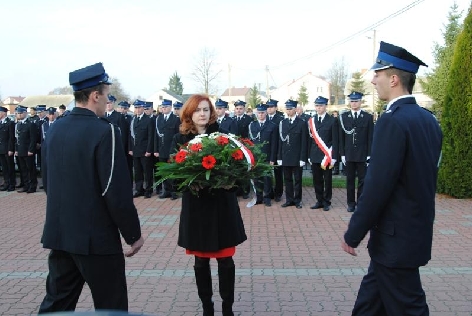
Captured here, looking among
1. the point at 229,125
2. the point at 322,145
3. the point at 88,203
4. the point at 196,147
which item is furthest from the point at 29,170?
the point at 88,203

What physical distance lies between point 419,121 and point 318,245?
14.7ft

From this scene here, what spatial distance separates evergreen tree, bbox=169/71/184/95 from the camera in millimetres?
96688

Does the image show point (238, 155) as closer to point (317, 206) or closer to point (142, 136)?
point (317, 206)

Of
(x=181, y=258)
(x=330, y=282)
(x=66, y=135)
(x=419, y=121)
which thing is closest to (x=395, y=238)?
(x=419, y=121)

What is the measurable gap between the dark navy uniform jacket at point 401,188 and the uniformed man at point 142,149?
360 inches

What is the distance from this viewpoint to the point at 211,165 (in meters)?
3.81

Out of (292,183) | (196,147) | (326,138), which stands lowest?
(292,183)

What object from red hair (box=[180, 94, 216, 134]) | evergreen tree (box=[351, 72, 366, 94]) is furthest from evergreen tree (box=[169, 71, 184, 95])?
red hair (box=[180, 94, 216, 134])

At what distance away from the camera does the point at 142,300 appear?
497 centimetres

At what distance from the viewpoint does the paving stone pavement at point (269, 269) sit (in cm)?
484

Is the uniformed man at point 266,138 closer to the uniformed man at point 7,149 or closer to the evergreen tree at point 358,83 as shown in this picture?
the uniformed man at point 7,149

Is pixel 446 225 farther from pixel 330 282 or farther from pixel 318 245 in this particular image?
pixel 330 282

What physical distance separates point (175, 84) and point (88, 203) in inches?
3769

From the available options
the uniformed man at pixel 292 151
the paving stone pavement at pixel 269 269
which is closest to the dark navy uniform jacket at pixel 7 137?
the paving stone pavement at pixel 269 269
